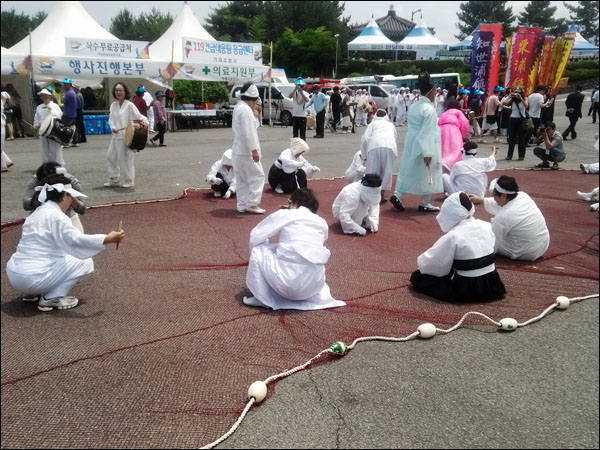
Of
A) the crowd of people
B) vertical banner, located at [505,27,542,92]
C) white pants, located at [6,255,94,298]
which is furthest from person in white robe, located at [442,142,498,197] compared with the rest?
vertical banner, located at [505,27,542,92]

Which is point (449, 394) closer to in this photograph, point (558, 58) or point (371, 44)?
point (558, 58)

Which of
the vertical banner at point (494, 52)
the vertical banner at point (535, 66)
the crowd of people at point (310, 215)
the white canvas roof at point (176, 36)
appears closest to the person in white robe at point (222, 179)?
the crowd of people at point (310, 215)

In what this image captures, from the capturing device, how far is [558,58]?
54.6ft

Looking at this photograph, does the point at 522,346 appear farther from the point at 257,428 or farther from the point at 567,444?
the point at 257,428

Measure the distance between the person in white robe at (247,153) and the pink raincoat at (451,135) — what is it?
10.4 feet

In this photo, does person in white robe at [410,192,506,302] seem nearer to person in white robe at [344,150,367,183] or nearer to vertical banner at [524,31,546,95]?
person in white robe at [344,150,367,183]

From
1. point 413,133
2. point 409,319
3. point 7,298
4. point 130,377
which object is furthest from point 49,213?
point 413,133

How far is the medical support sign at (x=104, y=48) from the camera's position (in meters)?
13.1

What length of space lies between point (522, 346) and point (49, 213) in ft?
11.0

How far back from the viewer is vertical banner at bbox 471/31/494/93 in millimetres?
16656

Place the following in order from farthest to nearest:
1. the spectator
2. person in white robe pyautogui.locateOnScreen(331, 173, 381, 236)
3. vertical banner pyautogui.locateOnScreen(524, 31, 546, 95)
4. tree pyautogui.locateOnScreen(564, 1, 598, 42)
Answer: tree pyautogui.locateOnScreen(564, 1, 598, 42) → vertical banner pyautogui.locateOnScreen(524, 31, 546, 95) → the spectator → person in white robe pyautogui.locateOnScreen(331, 173, 381, 236)

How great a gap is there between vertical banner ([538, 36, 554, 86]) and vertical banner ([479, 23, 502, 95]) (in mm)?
1330

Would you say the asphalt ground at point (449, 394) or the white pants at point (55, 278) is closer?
the asphalt ground at point (449, 394)

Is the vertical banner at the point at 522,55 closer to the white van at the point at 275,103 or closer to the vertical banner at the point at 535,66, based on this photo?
the vertical banner at the point at 535,66
